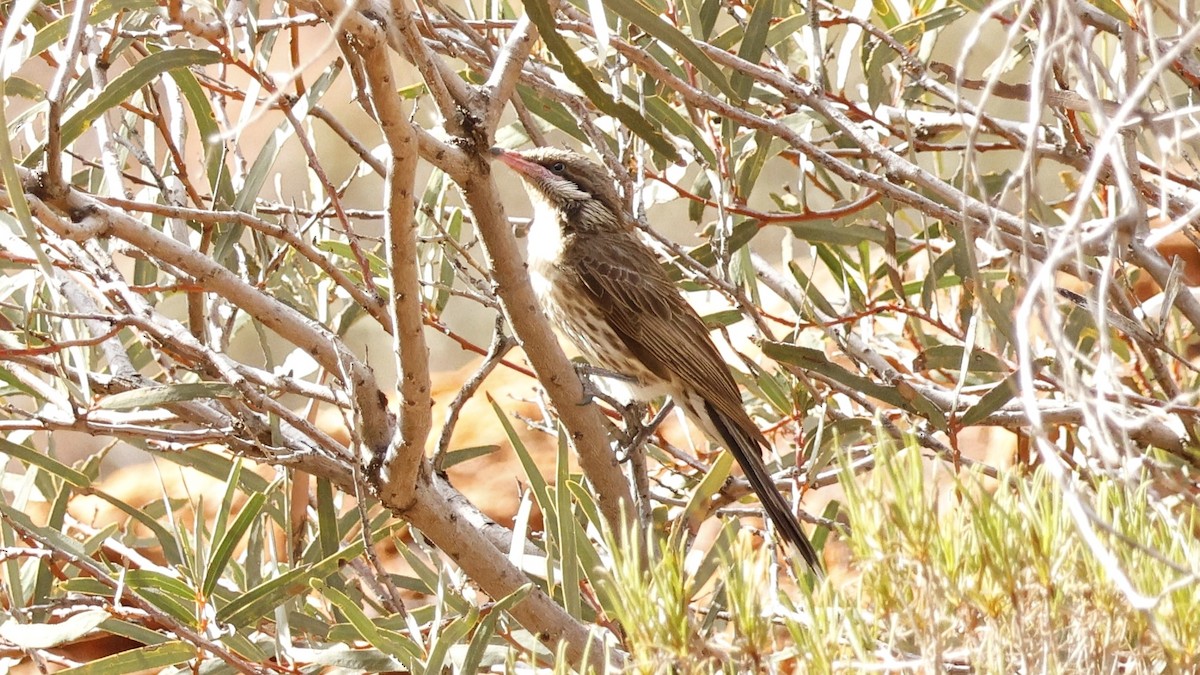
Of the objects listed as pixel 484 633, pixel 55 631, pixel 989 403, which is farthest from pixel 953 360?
pixel 55 631

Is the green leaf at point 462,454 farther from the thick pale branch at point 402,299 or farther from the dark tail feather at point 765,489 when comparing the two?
the thick pale branch at point 402,299

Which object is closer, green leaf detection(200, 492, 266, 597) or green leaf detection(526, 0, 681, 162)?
green leaf detection(526, 0, 681, 162)

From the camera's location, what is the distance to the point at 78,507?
568 cm

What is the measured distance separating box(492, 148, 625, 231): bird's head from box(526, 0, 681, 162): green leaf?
1.39 m

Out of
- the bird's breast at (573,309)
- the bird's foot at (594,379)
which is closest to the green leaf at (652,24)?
the bird's foot at (594,379)

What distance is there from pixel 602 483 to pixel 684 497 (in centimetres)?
82

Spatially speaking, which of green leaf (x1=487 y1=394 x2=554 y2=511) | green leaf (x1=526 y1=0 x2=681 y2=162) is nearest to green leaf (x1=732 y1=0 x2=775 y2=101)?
green leaf (x1=526 y1=0 x2=681 y2=162)

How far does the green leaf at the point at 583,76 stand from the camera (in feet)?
5.90

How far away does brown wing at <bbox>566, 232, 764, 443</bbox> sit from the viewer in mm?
3547

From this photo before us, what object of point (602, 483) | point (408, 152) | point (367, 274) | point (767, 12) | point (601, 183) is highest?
point (601, 183)

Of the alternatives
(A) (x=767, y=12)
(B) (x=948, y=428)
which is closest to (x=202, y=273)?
(A) (x=767, y=12)

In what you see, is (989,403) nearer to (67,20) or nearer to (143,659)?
(143,659)

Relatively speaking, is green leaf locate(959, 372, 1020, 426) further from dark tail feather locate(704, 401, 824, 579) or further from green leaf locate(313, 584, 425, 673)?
green leaf locate(313, 584, 425, 673)

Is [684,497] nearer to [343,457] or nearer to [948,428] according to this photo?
[948,428]
